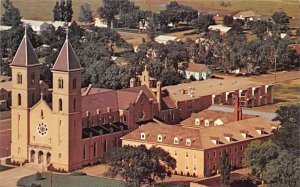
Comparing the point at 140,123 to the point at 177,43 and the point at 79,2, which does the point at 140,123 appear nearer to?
the point at 177,43

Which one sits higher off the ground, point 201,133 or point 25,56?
point 25,56

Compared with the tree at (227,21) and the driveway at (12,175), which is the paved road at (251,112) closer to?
the driveway at (12,175)

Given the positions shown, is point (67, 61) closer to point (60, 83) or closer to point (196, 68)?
point (60, 83)

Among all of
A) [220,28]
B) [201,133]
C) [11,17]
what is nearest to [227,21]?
[220,28]

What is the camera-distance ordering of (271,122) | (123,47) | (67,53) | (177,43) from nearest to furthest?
(67,53) → (271,122) → (177,43) → (123,47)

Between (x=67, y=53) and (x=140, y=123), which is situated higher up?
(x=67, y=53)

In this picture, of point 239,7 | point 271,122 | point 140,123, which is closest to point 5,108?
point 140,123

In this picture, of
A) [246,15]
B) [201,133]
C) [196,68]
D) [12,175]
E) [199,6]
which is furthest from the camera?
[199,6]

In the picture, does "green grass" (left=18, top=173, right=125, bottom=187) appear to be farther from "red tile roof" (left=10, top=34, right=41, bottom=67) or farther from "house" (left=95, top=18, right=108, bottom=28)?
"house" (left=95, top=18, right=108, bottom=28)
